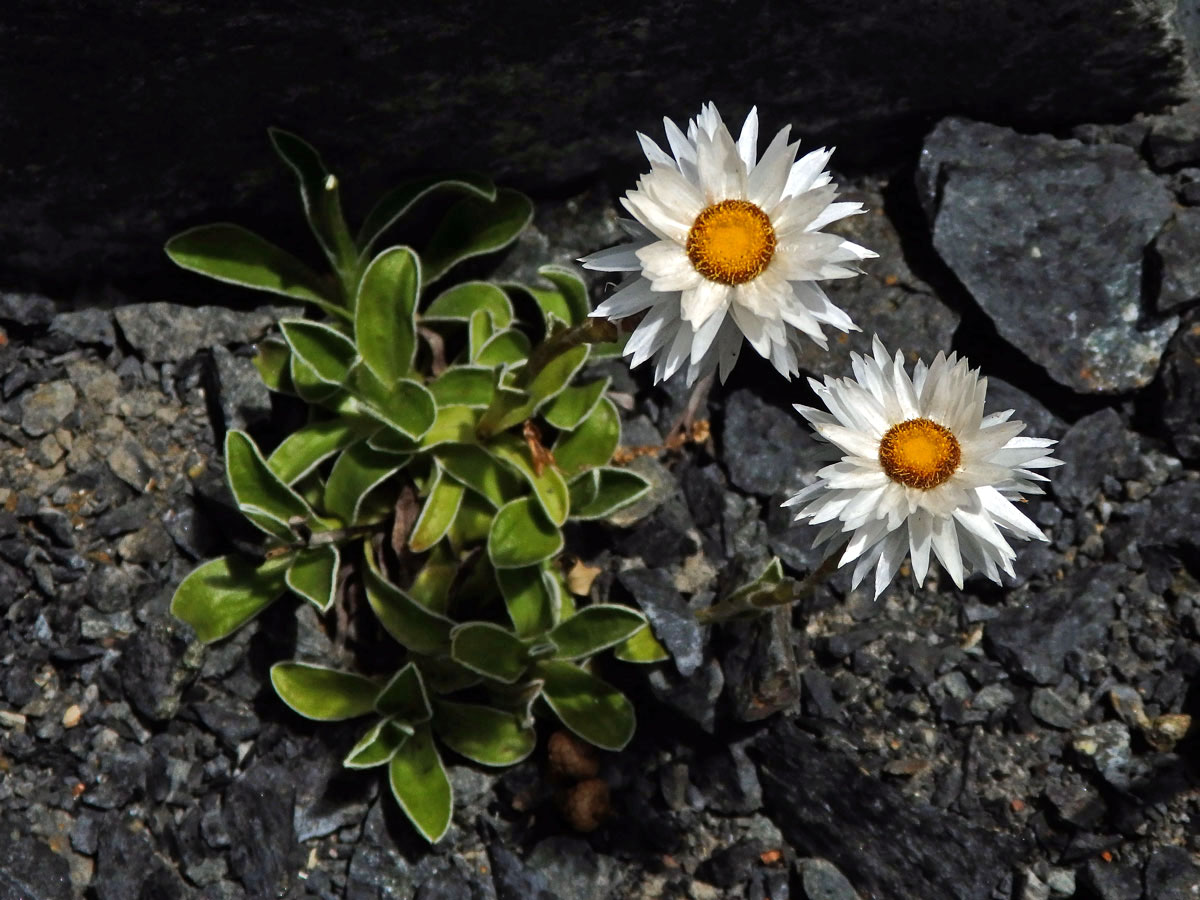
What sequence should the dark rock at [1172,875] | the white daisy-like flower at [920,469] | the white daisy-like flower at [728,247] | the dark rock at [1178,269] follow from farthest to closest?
1. the dark rock at [1178,269]
2. the dark rock at [1172,875]
3. the white daisy-like flower at [920,469]
4. the white daisy-like flower at [728,247]

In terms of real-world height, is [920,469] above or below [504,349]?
above

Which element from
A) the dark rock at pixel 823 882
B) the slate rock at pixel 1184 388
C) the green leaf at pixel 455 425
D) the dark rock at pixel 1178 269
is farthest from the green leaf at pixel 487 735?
the dark rock at pixel 1178 269

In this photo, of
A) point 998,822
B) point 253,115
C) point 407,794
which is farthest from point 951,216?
point 407,794

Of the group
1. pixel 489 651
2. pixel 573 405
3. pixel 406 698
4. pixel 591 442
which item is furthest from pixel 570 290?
pixel 406 698

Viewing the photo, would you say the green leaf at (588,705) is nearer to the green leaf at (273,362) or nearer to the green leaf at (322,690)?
the green leaf at (322,690)

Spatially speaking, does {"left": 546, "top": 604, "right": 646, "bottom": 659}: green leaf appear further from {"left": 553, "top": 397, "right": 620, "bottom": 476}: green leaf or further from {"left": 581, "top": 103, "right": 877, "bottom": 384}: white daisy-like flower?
{"left": 581, "top": 103, "right": 877, "bottom": 384}: white daisy-like flower

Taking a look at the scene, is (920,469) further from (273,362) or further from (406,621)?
(273,362)
